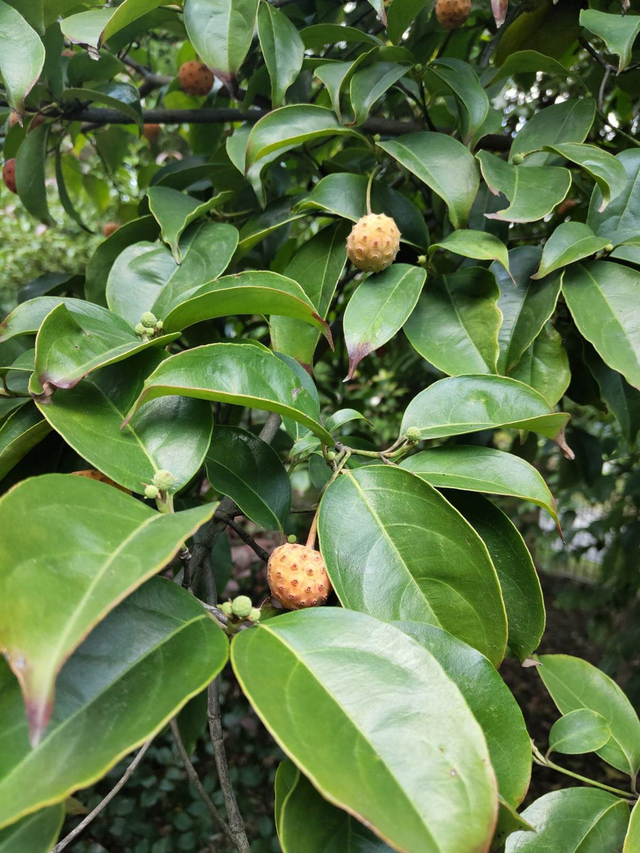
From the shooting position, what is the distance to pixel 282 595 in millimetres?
513

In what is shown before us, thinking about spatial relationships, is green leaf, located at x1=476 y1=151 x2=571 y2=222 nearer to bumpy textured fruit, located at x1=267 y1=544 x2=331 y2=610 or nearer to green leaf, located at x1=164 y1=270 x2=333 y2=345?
green leaf, located at x1=164 y1=270 x2=333 y2=345

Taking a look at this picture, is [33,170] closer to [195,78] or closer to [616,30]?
[195,78]

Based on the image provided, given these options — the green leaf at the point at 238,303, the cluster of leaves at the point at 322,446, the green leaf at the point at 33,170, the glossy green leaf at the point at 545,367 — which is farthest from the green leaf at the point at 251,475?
the green leaf at the point at 33,170

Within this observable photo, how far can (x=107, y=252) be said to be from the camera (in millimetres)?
891

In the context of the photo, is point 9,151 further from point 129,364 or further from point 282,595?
point 282,595

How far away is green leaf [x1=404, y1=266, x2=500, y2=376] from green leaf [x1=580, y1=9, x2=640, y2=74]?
29 centimetres

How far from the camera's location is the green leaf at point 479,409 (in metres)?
0.58

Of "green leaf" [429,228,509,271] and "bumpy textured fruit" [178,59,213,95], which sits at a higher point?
"bumpy textured fruit" [178,59,213,95]

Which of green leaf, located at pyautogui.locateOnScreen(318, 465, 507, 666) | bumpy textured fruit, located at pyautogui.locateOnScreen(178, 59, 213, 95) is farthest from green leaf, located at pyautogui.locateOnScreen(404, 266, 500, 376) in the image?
bumpy textured fruit, located at pyautogui.locateOnScreen(178, 59, 213, 95)

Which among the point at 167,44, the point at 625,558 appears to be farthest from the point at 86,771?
the point at 167,44

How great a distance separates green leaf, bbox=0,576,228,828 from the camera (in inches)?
12.3

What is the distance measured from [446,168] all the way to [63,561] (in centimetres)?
65

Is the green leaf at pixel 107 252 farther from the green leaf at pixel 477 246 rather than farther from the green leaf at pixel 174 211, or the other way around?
the green leaf at pixel 477 246

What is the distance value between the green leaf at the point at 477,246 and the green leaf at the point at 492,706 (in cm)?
42
